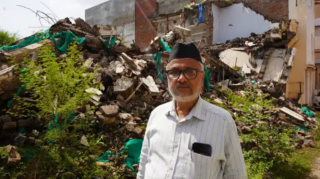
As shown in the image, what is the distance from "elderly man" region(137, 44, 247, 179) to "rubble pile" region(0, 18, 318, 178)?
2688 mm

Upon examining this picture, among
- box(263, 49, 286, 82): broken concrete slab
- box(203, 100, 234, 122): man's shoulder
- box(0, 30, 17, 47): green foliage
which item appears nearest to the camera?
box(203, 100, 234, 122): man's shoulder

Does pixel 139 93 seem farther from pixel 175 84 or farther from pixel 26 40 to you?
pixel 175 84

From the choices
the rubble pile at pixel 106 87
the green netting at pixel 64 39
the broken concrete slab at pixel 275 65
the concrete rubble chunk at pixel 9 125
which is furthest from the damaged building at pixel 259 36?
the concrete rubble chunk at pixel 9 125

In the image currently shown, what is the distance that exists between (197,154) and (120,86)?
495 cm

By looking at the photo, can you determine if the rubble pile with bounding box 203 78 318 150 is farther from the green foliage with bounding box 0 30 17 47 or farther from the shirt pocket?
the green foliage with bounding box 0 30 17 47

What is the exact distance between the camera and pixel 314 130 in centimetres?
923

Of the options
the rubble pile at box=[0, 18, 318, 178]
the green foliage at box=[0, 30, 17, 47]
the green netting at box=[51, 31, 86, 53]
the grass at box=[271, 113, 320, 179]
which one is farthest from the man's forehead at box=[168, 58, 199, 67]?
the green foliage at box=[0, 30, 17, 47]

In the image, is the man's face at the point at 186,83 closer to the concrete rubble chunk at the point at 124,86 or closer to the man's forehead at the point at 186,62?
the man's forehead at the point at 186,62

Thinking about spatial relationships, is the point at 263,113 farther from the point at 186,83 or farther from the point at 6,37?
the point at 6,37

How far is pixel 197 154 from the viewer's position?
5.65 feet

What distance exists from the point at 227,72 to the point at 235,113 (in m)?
5.02

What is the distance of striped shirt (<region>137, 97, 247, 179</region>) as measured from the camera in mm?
1724

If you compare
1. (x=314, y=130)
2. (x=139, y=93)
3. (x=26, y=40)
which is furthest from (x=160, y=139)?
(x=314, y=130)

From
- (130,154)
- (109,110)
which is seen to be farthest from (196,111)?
(109,110)
